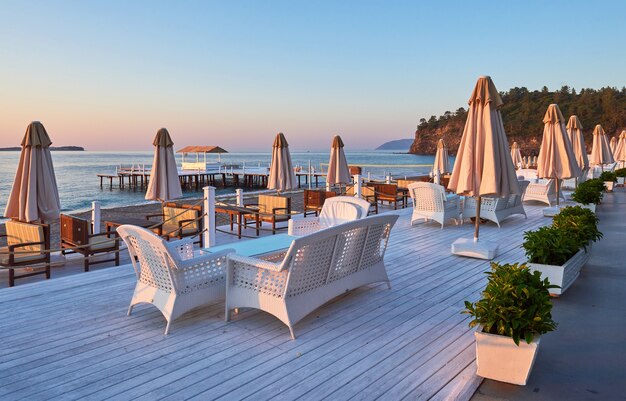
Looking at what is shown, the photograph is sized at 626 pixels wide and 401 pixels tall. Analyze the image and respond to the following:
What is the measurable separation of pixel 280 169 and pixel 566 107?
72981 millimetres

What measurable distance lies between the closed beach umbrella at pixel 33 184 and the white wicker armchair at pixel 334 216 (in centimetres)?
387

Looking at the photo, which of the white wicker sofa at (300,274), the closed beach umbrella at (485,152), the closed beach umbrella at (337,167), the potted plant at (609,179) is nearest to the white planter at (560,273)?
the closed beach umbrella at (485,152)

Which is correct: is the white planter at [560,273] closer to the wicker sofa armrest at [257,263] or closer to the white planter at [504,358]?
the white planter at [504,358]

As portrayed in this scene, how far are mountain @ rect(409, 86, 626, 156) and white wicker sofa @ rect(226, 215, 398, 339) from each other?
62.1 m

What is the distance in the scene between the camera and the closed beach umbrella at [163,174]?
8.41 meters

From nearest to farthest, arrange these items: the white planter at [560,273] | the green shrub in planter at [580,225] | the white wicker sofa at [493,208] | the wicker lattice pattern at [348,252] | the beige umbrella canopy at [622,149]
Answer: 1. the wicker lattice pattern at [348,252]
2. the white planter at [560,273]
3. the green shrub in planter at [580,225]
4. the white wicker sofa at [493,208]
5. the beige umbrella canopy at [622,149]

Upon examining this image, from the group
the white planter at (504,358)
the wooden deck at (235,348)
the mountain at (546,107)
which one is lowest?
the wooden deck at (235,348)

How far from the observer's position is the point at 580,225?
5023mm

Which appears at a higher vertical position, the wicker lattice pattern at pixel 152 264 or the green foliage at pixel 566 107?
the green foliage at pixel 566 107

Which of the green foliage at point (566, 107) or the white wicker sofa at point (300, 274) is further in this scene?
the green foliage at point (566, 107)

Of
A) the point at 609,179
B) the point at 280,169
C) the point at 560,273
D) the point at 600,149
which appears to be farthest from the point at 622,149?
the point at 560,273

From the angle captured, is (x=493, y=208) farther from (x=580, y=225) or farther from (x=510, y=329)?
(x=510, y=329)

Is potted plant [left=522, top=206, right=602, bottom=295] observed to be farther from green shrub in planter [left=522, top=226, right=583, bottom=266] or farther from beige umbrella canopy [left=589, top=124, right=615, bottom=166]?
beige umbrella canopy [left=589, top=124, right=615, bottom=166]

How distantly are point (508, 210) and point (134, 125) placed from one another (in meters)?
35.1
